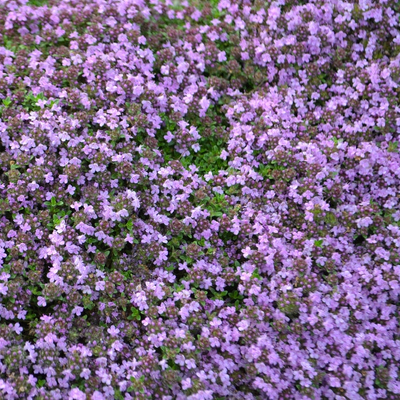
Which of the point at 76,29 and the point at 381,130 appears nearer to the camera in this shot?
A: the point at 381,130

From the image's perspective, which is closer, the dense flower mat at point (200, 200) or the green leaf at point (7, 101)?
the dense flower mat at point (200, 200)

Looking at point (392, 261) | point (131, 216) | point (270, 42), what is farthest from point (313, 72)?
point (131, 216)

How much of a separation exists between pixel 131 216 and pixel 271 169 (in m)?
1.08

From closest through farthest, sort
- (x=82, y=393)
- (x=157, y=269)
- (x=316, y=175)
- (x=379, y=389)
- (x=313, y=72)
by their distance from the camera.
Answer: (x=82, y=393)
(x=379, y=389)
(x=157, y=269)
(x=316, y=175)
(x=313, y=72)

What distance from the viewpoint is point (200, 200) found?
360 centimetres

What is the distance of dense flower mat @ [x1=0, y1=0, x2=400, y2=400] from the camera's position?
313 centimetres

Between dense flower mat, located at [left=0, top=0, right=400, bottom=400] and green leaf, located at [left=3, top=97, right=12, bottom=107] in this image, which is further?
green leaf, located at [left=3, top=97, right=12, bottom=107]

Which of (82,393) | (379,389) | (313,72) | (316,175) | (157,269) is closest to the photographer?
(82,393)

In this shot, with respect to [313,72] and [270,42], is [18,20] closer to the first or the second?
[270,42]

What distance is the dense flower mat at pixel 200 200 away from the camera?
123 inches

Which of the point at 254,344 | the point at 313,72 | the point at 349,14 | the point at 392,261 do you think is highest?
the point at 349,14

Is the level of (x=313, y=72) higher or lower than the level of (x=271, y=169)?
higher

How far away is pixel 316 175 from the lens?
3.63 m

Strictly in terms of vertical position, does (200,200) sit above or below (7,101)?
below
